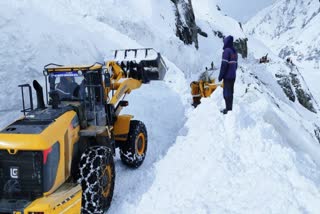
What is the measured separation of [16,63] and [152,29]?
11666mm

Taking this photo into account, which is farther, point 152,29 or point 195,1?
point 195,1

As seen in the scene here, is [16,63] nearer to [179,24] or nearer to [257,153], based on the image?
[257,153]

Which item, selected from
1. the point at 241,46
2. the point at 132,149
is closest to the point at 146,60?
the point at 132,149

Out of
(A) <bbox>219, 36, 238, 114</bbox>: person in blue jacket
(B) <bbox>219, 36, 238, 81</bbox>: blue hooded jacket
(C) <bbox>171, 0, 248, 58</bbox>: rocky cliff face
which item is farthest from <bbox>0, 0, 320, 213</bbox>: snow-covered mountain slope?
(C) <bbox>171, 0, 248, 58</bbox>: rocky cliff face

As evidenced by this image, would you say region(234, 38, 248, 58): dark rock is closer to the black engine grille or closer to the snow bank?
the snow bank

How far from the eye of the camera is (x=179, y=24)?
2800 cm

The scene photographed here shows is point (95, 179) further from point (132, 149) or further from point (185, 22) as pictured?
point (185, 22)

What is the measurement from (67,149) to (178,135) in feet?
14.7

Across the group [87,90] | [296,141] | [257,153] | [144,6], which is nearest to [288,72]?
[144,6]

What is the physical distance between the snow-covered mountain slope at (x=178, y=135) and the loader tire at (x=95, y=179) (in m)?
0.47

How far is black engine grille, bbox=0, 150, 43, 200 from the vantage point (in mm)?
4863

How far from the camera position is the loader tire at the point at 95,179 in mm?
5387

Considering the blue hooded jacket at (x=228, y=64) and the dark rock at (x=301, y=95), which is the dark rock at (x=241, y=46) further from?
the blue hooded jacket at (x=228, y=64)

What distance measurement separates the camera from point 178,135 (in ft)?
31.5
